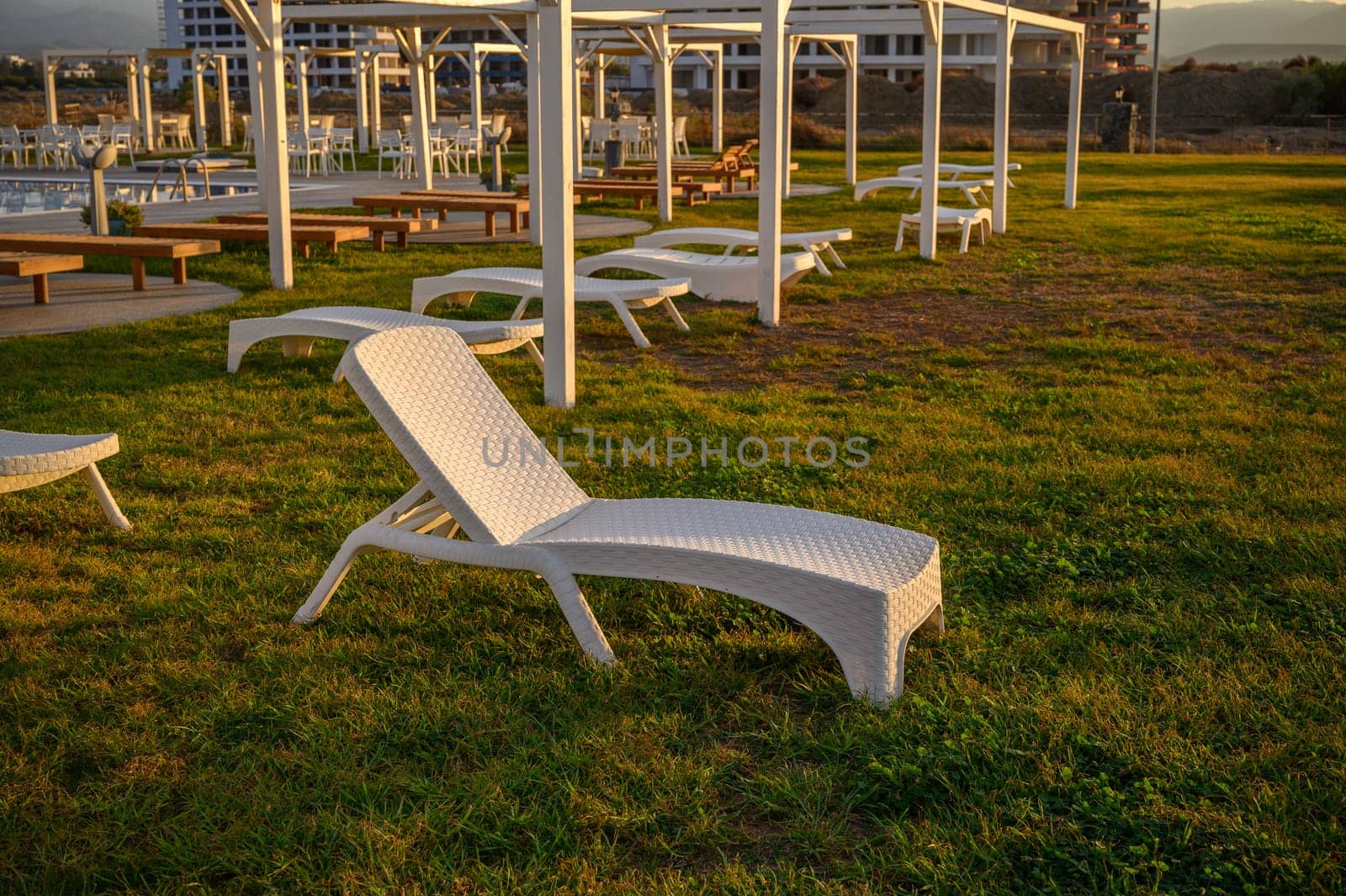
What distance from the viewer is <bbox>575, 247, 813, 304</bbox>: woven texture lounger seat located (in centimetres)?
851

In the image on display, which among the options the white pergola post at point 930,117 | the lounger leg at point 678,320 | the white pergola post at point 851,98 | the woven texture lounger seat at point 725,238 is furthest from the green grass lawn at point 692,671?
the white pergola post at point 851,98

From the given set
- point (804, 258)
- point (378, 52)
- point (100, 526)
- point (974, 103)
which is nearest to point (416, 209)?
point (804, 258)

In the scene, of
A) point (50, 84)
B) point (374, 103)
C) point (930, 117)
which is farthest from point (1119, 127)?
point (50, 84)

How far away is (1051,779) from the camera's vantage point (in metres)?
2.75

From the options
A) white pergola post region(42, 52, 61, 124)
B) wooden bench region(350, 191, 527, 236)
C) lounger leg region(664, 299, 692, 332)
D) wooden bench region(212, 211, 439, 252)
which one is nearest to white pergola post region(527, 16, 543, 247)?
wooden bench region(350, 191, 527, 236)

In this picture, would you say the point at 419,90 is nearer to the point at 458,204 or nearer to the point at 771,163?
the point at 458,204

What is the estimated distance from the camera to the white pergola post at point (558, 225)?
239 inches

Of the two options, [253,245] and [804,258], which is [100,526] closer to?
[804,258]

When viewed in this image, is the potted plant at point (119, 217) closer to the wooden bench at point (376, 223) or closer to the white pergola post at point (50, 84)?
the wooden bench at point (376, 223)

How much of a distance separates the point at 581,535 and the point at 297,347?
4.09 m

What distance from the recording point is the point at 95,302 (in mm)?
9008

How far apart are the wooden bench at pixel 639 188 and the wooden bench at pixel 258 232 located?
16.6 feet

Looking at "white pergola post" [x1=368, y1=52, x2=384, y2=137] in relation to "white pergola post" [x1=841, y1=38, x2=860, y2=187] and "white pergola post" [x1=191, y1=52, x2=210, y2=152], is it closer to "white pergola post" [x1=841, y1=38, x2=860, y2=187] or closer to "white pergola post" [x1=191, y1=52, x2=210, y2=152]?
"white pergola post" [x1=191, y1=52, x2=210, y2=152]

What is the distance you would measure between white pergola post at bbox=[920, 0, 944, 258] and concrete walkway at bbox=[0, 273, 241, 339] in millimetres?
6073
